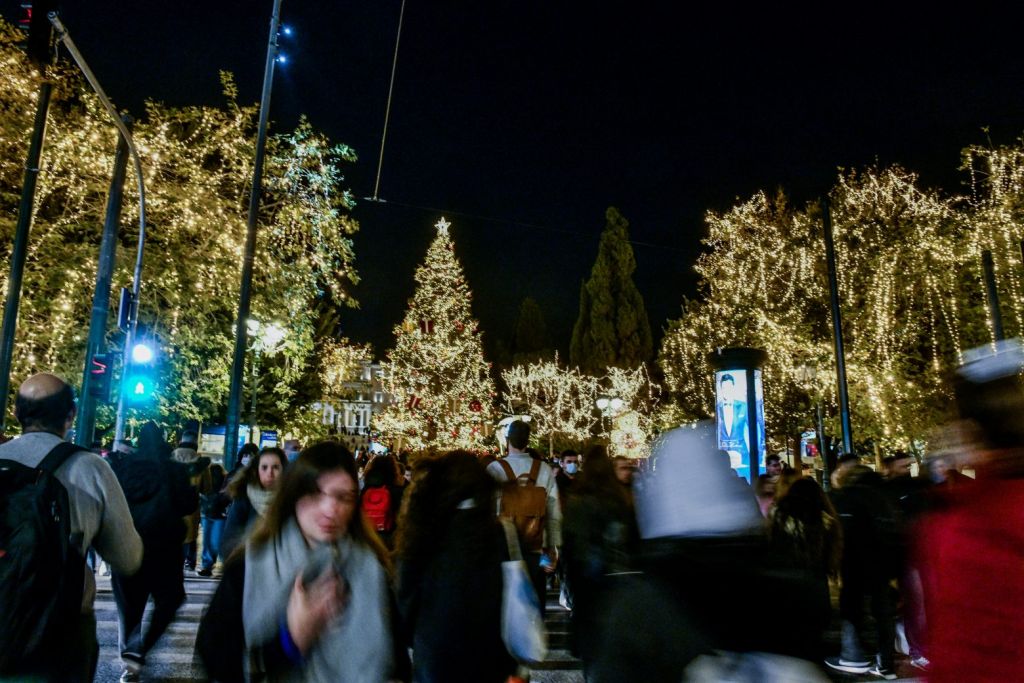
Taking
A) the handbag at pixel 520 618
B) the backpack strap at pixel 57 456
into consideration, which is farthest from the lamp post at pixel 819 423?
the backpack strap at pixel 57 456

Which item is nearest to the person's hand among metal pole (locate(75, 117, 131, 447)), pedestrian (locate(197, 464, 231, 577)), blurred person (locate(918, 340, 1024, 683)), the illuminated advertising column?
blurred person (locate(918, 340, 1024, 683))

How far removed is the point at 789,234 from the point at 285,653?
32.7 m

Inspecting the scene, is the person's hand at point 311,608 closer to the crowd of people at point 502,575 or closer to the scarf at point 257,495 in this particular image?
the crowd of people at point 502,575

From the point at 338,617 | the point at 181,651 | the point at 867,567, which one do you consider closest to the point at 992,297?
the point at 867,567

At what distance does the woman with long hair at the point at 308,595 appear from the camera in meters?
2.49

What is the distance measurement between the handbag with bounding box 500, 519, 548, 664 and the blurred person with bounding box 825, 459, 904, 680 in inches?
186

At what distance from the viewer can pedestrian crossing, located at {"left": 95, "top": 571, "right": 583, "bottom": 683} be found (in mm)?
6969

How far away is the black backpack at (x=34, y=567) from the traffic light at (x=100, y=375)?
11.4 m

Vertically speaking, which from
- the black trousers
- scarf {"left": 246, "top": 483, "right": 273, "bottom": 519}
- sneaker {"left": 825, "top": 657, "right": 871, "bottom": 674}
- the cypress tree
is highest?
the cypress tree

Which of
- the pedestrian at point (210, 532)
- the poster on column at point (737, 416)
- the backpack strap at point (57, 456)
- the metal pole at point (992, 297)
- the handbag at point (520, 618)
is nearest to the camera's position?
the backpack strap at point (57, 456)

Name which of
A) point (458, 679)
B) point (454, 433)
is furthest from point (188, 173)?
point (454, 433)

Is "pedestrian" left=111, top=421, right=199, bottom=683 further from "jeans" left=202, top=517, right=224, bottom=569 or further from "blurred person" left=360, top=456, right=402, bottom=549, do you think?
"jeans" left=202, top=517, right=224, bottom=569

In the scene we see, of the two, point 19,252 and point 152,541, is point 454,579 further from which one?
point 19,252

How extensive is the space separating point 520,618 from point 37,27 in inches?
378
